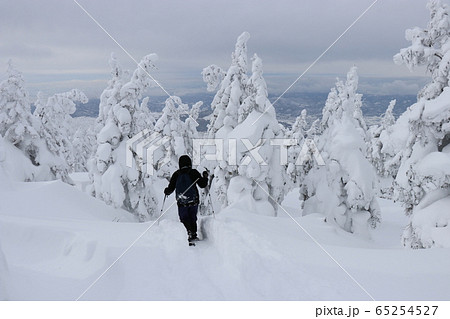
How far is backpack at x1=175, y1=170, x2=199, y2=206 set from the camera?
354 inches

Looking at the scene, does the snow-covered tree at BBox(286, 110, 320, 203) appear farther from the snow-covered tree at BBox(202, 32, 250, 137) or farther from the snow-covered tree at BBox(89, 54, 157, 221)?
the snow-covered tree at BBox(89, 54, 157, 221)

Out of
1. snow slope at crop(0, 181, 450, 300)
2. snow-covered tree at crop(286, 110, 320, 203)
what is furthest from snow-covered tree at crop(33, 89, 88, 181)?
snow slope at crop(0, 181, 450, 300)

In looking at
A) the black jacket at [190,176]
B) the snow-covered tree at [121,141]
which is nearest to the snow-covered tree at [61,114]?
the snow-covered tree at [121,141]

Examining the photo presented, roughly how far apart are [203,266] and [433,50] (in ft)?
37.2

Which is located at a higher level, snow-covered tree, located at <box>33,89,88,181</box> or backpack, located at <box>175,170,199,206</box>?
snow-covered tree, located at <box>33,89,88,181</box>

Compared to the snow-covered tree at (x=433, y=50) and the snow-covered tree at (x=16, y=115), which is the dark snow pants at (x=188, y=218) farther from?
the snow-covered tree at (x=16, y=115)

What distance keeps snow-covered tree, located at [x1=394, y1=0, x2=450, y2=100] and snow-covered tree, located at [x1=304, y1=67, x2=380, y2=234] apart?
9.98 metres

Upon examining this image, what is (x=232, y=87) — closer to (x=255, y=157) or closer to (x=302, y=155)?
(x=255, y=157)

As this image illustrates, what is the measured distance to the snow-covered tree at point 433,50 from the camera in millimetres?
11562

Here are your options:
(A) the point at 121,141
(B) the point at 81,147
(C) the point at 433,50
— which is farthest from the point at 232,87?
(B) the point at 81,147

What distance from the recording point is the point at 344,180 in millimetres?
22391
